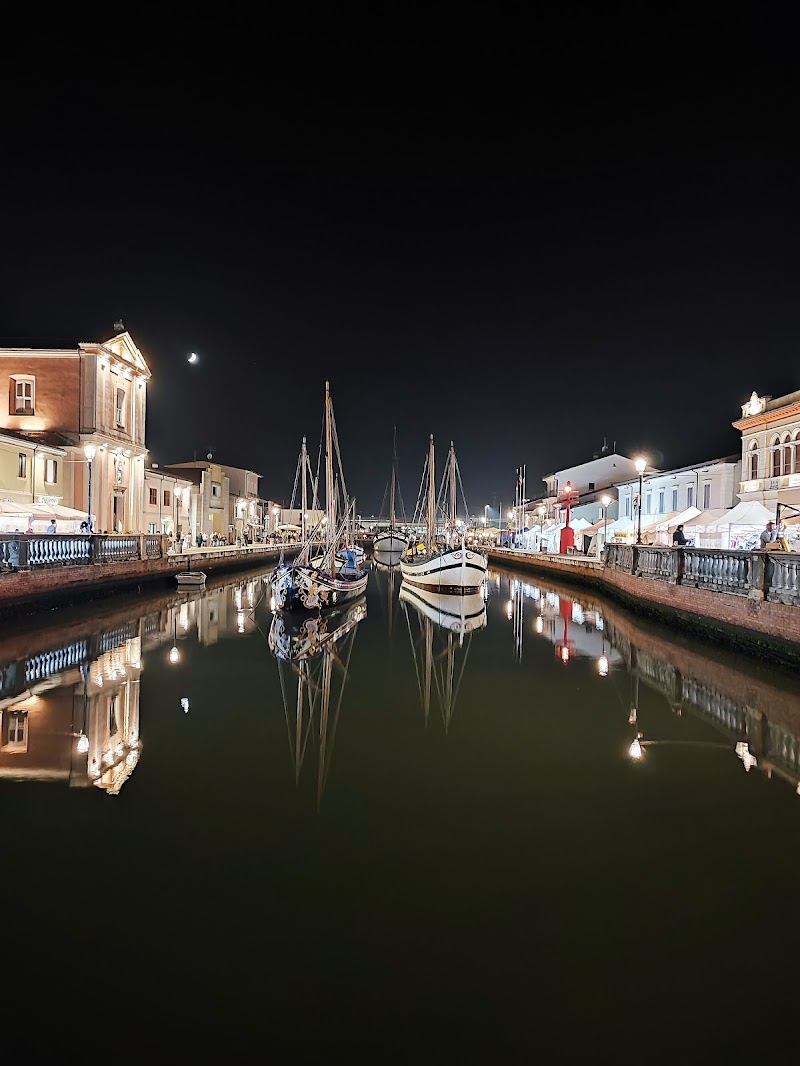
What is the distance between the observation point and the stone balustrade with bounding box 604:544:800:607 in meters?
12.7

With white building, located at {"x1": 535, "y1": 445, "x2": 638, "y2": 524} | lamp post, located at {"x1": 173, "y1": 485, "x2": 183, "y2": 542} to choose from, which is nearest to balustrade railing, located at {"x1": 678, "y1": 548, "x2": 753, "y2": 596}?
white building, located at {"x1": 535, "y1": 445, "x2": 638, "y2": 524}

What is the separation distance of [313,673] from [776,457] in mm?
30511

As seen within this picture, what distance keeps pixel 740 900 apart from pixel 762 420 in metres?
35.6

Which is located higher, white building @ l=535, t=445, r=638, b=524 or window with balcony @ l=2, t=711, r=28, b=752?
white building @ l=535, t=445, r=638, b=524

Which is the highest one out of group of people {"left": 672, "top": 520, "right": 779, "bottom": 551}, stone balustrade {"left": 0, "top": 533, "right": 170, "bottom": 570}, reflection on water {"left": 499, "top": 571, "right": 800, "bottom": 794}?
group of people {"left": 672, "top": 520, "right": 779, "bottom": 551}

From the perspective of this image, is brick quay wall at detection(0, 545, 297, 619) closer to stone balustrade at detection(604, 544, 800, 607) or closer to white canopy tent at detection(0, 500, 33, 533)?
white canopy tent at detection(0, 500, 33, 533)

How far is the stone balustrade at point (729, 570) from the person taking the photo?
41.7ft

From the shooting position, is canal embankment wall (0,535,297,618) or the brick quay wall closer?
the brick quay wall

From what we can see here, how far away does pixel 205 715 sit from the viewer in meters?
10.5

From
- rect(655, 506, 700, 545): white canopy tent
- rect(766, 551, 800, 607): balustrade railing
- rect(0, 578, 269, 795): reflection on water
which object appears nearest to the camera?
rect(0, 578, 269, 795): reflection on water

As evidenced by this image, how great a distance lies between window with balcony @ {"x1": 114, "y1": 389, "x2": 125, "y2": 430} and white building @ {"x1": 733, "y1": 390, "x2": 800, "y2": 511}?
36.0m

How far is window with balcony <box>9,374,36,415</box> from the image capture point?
38219 mm

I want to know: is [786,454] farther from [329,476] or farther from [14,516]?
[14,516]

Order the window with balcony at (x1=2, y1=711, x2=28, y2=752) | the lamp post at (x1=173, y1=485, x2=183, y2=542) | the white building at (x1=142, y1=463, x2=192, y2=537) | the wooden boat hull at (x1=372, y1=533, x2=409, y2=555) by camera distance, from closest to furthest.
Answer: the window with balcony at (x1=2, y1=711, x2=28, y2=752) < the white building at (x1=142, y1=463, x2=192, y2=537) < the lamp post at (x1=173, y1=485, x2=183, y2=542) < the wooden boat hull at (x1=372, y1=533, x2=409, y2=555)
